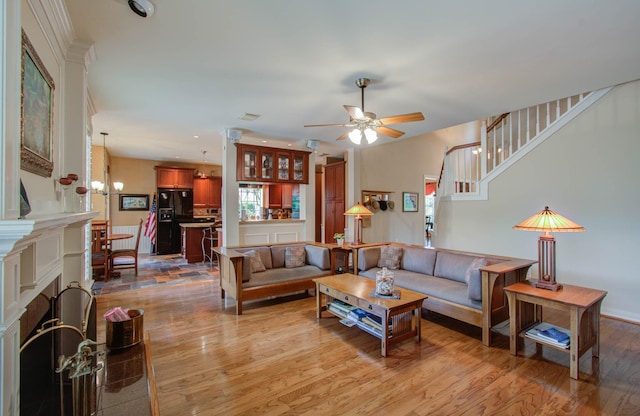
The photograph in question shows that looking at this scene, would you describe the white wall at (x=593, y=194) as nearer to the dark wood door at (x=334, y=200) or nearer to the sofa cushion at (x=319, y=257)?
the sofa cushion at (x=319, y=257)

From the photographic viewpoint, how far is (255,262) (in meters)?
4.23

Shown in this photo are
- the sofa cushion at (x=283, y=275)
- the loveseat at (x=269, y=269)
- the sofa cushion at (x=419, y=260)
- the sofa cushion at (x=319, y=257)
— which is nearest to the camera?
the loveseat at (x=269, y=269)

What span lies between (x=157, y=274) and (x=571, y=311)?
6.22 meters

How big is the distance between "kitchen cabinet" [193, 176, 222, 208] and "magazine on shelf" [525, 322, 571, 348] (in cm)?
808

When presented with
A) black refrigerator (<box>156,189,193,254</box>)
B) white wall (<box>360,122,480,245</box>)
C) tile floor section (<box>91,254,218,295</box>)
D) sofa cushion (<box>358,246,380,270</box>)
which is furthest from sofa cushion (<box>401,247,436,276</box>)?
black refrigerator (<box>156,189,193,254</box>)

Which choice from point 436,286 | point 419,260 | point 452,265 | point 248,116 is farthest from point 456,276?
point 248,116

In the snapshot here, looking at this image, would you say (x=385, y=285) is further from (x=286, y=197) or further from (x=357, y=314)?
(x=286, y=197)

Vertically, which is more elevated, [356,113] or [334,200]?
[356,113]

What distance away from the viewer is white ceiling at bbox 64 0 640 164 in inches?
82.3

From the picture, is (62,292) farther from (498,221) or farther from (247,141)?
(498,221)

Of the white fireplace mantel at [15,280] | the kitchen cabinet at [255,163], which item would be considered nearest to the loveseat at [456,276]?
the kitchen cabinet at [255,163]

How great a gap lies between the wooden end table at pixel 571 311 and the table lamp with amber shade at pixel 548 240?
109mm

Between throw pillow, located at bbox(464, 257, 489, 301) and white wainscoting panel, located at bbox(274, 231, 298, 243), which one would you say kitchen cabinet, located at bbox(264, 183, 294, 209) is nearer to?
white wainscoting panel, located at bbox(274, 231, 298, 243)

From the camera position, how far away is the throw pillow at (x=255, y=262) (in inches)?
165
